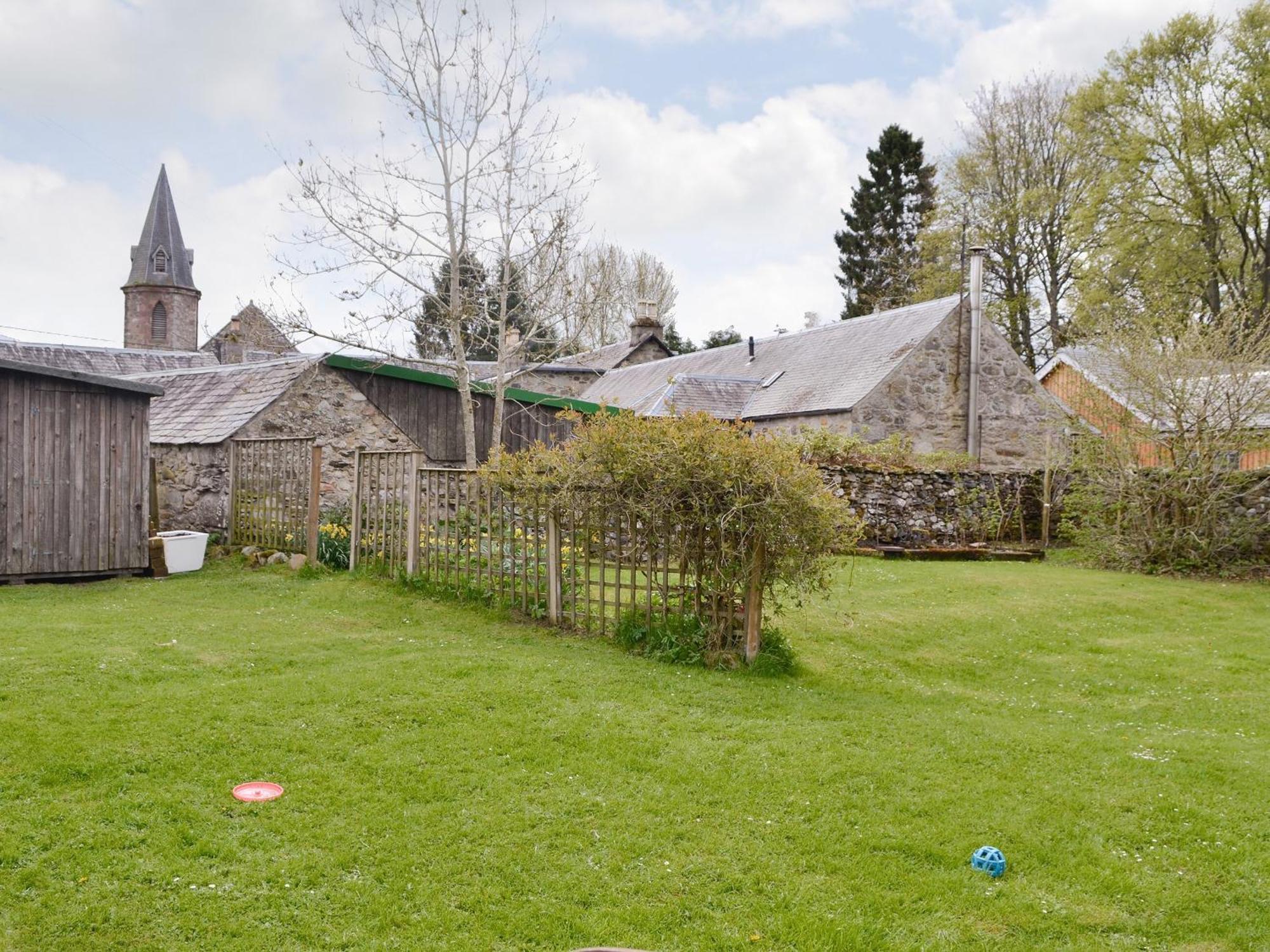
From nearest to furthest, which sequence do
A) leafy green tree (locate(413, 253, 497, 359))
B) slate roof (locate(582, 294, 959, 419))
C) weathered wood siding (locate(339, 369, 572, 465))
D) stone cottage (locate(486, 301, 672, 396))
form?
weathered wood siding (locate(339, 369, 572, 465))
leafy green tree (locate(413, 253, 497, 359))
slate roof (locate(582, 294, 959, 419))
stone cottage (locate(486, 301, 672, 396))

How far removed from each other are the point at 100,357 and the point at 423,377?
2429 cm

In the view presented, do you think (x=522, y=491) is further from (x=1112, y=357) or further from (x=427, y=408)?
(x=1112, y=357)

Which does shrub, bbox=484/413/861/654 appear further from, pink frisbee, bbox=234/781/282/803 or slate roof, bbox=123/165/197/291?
slate roof, bbox=123/165/197/291

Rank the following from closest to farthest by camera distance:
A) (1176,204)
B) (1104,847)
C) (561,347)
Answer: (1104,847), (561,347), (1176,204)

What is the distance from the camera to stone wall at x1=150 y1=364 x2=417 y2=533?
546 inches

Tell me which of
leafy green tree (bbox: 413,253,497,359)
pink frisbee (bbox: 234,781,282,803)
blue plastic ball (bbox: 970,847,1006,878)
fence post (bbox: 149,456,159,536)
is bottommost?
blue plastic ball (bbox: 970,847,1006,878)

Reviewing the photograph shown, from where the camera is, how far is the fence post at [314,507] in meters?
11.9

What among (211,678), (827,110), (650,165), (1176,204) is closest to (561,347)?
(650,165)

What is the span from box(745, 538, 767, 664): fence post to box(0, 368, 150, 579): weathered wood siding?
8.64 m

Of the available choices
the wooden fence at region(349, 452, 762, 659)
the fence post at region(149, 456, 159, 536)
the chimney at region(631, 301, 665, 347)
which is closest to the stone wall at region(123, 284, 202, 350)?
the chimney at region(631, 301, 665, 347)

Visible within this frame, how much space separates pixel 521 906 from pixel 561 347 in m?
14.7

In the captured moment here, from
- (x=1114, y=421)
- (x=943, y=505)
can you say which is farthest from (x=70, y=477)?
(x=1114, y=421)

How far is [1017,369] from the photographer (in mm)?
22703

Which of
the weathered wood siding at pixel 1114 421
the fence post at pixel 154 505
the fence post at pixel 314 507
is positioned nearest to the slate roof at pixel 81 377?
the fence post at pixel 154 505
